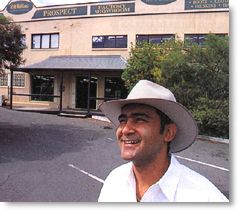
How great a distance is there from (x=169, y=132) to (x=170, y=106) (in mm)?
100

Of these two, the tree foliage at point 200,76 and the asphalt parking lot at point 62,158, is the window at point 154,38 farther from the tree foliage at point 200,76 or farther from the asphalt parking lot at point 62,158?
the asphalt parking lot at point 62,158

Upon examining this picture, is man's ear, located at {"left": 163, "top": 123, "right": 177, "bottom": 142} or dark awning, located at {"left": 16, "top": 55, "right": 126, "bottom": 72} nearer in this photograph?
man's ear, located at {"left": 163, "top": 123, "right": 177, "bottom": 142}

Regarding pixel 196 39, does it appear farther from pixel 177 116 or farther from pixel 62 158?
pixel 177 116

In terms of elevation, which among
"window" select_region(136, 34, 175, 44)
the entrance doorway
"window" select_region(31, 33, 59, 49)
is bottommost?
the entrance doorway

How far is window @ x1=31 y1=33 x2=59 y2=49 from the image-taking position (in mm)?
2247

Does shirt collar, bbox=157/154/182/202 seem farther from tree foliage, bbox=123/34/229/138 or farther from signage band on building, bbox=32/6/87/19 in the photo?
signage band on building, bbox=32/6/87/19

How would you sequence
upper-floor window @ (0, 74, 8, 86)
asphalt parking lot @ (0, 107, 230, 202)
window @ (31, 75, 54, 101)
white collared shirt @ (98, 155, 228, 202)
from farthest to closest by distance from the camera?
upper-floor window @ (0, 74, 8, 86) < window @ (31, 75, 54, 101) < asphalt parking lot @ (0, 107, 230, 202) < white collared shirt @ (98, 155, 228, 202)

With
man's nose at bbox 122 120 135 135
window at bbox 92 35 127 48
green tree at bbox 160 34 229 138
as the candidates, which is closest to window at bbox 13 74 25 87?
window at bbox 92 35 127 48

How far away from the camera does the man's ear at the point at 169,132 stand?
1.12 metres

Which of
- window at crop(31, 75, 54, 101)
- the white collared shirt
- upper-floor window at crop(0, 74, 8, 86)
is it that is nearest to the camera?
the white collared shirt

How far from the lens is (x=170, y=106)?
3.51ft

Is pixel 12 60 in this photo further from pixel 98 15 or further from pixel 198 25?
pixel 198 25

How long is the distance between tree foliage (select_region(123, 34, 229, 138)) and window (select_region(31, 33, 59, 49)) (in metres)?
0.57

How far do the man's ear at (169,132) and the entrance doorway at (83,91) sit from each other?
1.28 metres
